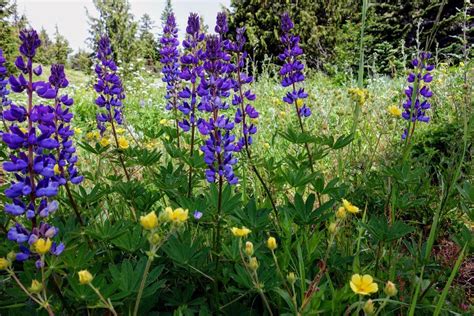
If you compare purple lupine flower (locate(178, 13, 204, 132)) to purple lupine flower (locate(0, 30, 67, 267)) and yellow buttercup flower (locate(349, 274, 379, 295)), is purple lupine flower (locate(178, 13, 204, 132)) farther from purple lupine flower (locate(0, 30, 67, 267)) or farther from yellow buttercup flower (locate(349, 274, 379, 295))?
yellow buttercup flower (locate(349, 274, 379, 295))

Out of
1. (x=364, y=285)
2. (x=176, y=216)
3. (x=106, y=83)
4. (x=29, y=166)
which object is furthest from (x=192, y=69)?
(x=364, y=285)

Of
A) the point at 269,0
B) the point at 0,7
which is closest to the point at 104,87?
the point at 269,0

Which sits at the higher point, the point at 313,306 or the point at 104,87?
the point at 104,87

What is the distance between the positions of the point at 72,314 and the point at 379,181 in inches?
62.8

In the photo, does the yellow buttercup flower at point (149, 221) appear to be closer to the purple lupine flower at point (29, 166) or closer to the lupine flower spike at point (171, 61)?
the purple lupine flower at point (29, 166)

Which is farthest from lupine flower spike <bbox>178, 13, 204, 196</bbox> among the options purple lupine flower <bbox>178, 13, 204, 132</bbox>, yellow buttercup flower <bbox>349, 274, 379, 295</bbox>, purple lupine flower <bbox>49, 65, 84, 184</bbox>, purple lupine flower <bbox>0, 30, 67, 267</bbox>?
yellow buttercup flower <bbox>349, 274, 379, 295</bbox>

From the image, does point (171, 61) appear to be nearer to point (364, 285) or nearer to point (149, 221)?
point (149, 221)

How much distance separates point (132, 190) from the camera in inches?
71.3

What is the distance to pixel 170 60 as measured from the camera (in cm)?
265

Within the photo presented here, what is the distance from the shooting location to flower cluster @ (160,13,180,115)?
2607 mm

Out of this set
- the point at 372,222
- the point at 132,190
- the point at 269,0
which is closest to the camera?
the point at 372,222

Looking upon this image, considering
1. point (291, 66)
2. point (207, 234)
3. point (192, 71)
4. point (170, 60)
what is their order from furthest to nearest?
1. point (170, 60)
2. point (291, 66)
3. point (192, 71)
4. point (207, 234)

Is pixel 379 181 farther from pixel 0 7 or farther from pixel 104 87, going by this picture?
pixel 0 7

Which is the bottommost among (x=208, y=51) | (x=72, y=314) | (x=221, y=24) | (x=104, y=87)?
(x=72, y=314)
